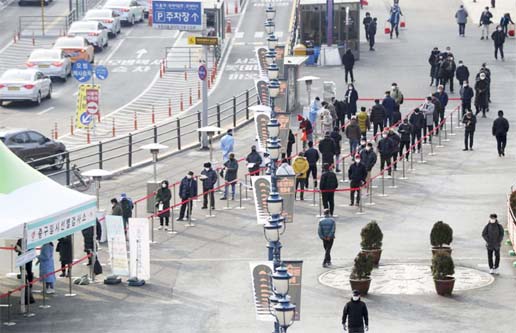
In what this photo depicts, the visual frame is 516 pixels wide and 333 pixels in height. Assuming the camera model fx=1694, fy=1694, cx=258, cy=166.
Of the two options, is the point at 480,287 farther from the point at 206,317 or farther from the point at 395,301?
the point at 206,317

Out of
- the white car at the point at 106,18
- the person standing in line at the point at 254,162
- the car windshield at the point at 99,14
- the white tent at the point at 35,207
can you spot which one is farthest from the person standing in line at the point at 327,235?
the car windshield at the point at 99,14

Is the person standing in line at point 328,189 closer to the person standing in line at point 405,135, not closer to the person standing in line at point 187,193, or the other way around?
the person standing in line at point 187,193

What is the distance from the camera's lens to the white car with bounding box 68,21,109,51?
7369 centimetres

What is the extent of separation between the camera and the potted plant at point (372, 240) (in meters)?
35.1

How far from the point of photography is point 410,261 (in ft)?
117

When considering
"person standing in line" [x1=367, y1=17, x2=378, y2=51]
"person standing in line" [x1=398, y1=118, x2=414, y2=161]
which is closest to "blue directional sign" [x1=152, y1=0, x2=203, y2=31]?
"person standing in line" [x1=398, y1=118, x2=414, y2=161]

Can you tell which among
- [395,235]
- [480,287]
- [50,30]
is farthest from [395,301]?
[50,30]

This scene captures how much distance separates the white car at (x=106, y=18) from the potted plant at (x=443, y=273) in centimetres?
4566

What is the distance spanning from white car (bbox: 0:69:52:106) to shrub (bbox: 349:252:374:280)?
2961cm

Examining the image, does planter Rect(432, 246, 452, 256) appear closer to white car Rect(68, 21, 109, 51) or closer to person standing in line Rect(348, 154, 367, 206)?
person standing in line Rect(348, 154, 367, 206)

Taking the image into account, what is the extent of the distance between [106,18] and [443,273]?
47.1m

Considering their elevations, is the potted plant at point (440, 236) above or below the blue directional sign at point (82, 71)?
below

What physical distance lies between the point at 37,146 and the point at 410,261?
48.0ft

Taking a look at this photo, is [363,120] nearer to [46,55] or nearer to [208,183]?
[208,183]
